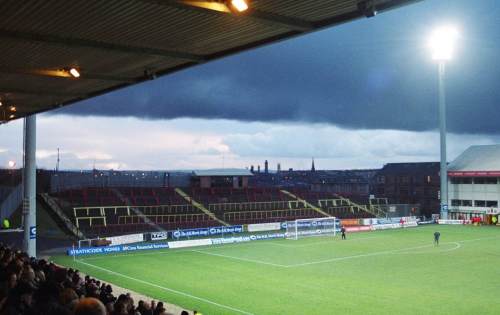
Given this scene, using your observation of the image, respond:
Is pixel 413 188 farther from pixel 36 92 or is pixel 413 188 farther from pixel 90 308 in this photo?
pixel 90 308

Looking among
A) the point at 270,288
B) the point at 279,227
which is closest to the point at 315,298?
the point at 270,288

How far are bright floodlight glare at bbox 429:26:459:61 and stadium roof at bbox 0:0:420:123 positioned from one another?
174 feet

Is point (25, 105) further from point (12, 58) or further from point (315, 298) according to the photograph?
point (315, 298)

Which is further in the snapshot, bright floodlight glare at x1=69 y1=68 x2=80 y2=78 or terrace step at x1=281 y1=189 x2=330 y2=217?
terrace step at x1=281 y1=189 x2=330 y2=217

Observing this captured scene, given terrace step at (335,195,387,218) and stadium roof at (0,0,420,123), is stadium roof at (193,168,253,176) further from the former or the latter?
stadium roof at (0,0,420,123)

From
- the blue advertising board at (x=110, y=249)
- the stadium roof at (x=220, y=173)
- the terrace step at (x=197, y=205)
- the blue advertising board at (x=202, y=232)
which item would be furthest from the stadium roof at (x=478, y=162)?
the blue advertising board at (x=110, y=249)

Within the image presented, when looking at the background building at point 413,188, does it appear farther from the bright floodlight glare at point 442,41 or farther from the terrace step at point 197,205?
the terrace step at point 197,205

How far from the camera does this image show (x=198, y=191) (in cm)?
5875

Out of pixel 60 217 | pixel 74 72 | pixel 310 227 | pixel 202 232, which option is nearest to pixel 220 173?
pixel 310 227

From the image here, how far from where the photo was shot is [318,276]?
2694 cm

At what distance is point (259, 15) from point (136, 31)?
8.96ft

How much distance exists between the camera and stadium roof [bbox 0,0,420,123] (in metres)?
8.61

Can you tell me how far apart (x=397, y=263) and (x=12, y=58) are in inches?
989

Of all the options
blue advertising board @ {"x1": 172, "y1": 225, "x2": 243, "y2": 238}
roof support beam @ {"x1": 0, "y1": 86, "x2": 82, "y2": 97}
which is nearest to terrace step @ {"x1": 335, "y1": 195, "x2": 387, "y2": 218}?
blue advertising board @ {"x1": 172, "y1": 225, "x2": 243, "y2": 238}
